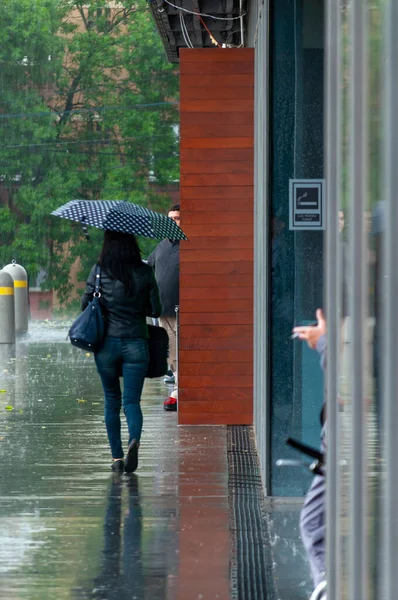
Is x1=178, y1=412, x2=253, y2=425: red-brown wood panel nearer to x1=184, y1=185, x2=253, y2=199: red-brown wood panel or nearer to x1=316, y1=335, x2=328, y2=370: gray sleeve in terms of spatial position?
x1=184, y1=185, x2=253, y2=199: red-brown wood panel

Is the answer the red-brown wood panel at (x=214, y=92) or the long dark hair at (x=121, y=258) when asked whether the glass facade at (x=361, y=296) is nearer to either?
the long dark hair at (x=121, y=258)

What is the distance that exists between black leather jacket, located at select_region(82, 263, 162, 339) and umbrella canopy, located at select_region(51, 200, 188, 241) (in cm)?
28

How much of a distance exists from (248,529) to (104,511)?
903 mm

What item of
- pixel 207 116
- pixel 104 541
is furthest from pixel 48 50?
pixel 104 541

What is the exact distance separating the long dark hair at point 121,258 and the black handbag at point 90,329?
22 centimetres

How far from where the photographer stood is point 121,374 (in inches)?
331

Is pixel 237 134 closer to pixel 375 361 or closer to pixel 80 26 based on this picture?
pixel 375 361

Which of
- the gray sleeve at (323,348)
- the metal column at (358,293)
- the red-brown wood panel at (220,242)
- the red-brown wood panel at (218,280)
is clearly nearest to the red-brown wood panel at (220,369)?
the red-brown wood panel at (218,280)

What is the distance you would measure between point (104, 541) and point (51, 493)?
1378 millimetres

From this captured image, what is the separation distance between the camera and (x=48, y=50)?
120ft

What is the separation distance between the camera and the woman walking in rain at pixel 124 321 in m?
8.21

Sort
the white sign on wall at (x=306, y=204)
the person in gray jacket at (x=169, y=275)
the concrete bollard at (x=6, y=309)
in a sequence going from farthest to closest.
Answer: the concrete bollard at (x=6, y=309), the person in gray jacket at (x=169, y=275), the white sign on wall at (x=306, y=204)

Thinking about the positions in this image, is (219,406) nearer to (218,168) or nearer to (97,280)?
(218,168)

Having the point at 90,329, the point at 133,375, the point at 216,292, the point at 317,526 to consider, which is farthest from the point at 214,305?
the point at 317,526
